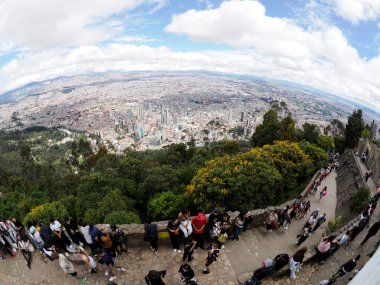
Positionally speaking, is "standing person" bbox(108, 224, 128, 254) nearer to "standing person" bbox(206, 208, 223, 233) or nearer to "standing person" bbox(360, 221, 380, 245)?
"standing person" bbox(206, 208, 223, 233)

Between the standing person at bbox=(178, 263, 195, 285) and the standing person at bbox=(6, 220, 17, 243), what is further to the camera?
the standing person at bbox=(6, 220, 17, 243)

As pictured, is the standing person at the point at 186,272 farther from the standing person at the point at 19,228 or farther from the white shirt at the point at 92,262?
the standing person at the point at 19,228

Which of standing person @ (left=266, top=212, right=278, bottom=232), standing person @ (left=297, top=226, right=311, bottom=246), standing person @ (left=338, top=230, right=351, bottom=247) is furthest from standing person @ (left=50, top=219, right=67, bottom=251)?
standing person @ (left=338, top=230, right=351, bottom=247)

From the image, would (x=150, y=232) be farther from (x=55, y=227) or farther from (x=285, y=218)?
(x=285, y=218)

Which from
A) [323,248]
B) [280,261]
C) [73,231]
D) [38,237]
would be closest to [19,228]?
[38,237]

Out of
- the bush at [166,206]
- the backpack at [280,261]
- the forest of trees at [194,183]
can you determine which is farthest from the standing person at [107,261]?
the bush at [166,206]

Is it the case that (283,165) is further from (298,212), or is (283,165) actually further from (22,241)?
(22,241)
